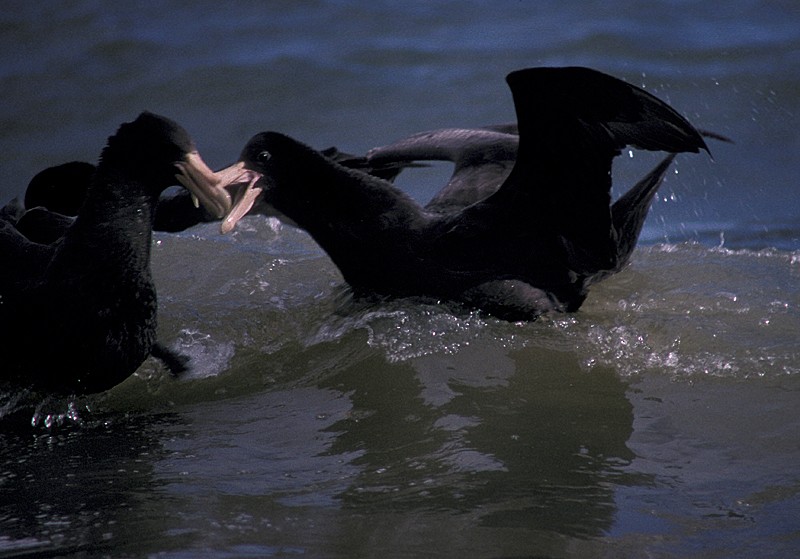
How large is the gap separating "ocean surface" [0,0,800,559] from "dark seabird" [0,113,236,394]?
207 millimetres

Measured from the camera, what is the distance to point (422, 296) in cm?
568

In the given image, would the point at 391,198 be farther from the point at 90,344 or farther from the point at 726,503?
the point at 726,503

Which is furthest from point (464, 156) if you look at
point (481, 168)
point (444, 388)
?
point (444, 388)

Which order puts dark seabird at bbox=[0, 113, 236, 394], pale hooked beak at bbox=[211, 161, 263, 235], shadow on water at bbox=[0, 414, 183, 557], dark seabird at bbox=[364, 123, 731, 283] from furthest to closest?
dark seabird at bbox=[364, 123, 731, 283], pale hooked beak at bbox=[211, 161, 263, 235], dark seabird at bbox=[0, 113, 236, 394], shadow on water at bbox=[0, 414, 183, 557]

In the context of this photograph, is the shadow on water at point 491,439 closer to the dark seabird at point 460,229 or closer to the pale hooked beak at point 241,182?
the dark seabird at point 460,229

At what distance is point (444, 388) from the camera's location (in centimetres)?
488

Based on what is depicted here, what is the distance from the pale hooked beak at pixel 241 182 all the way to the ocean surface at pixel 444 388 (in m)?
0.53

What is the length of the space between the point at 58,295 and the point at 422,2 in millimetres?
7258

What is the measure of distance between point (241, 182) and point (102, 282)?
3.54ft

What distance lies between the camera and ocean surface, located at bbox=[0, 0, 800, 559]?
360 centimetres

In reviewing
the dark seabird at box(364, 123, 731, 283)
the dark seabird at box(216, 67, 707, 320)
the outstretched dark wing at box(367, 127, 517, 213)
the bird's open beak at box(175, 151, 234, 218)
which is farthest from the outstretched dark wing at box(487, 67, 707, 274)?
the bird's open beak at box(175, 151, 234, 218)

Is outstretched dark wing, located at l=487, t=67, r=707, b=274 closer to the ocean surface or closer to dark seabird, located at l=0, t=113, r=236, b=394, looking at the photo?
the ocean surface

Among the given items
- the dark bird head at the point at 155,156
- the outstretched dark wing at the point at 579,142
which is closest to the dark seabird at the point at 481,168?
the outstretched dark wing at the point at 579,142

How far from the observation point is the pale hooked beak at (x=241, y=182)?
5504 millimetres
